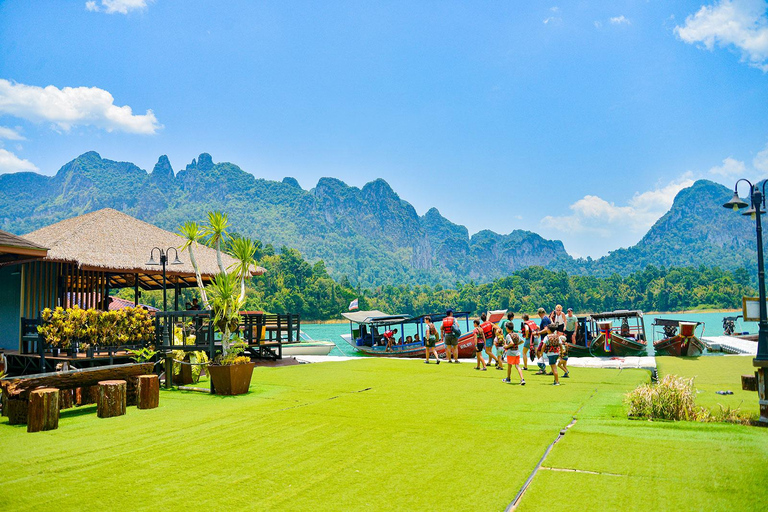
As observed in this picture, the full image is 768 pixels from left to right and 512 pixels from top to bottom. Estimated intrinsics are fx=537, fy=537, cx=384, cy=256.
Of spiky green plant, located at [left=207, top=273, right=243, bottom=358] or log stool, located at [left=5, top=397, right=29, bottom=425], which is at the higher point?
spiky green plant, located at [left=207, top=273, right=243, bottom=358]

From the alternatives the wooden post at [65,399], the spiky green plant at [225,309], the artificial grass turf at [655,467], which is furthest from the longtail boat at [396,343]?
the artificial grass turf at [655,467]

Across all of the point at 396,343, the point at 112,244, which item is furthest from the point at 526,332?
the point at 396,343

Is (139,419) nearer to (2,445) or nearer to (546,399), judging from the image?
(2,445)

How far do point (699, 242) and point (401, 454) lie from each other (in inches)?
8124

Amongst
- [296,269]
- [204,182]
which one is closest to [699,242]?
[296,269]

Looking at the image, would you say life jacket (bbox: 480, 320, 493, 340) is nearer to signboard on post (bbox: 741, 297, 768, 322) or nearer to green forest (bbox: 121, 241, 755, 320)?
signboard on post (bbox: 741, 297, 768, 322)

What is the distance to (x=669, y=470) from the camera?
16.4 ft

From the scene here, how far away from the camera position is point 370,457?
5594 millimetres

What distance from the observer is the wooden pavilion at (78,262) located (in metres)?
13.2

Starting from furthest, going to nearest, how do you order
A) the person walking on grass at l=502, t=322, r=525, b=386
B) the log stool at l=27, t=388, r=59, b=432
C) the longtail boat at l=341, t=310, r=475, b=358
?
the longtail boat at l=341, t=310, r=475, b=358 → the person walking on grass at l=502, t=322, r=525, b=386 → the log stool at l=27, t=388, r=59, b=432

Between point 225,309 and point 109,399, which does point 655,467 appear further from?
point 225,309

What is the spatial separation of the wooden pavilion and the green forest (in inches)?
2432

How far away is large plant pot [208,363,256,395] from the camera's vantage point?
32.2 feet

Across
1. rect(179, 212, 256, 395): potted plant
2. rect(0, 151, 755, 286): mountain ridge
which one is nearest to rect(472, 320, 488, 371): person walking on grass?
rect(179, 212, 256, 395): potted plant
